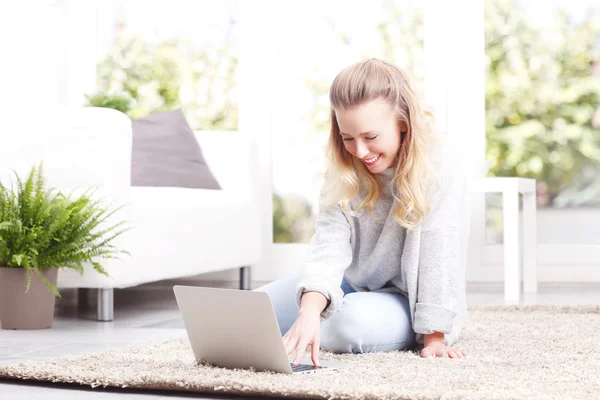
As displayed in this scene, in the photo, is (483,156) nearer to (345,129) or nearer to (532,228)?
(532,228)

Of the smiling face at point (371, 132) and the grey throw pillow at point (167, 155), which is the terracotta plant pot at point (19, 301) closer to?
the grey throw pillow at point (167, 155)

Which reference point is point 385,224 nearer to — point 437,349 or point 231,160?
point 437,349

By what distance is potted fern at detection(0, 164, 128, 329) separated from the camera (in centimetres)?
237

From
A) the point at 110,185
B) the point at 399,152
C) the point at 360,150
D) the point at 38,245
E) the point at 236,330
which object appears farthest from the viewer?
the point at 110,185

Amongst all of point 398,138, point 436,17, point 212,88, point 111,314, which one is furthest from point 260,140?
point 398,138

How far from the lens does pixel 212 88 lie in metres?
4.02

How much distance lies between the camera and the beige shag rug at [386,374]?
1325 millimetres

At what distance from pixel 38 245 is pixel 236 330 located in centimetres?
105

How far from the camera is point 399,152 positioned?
174 centimetres

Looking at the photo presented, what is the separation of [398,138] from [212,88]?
241cm

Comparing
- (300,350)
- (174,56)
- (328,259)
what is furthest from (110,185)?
(174,56)

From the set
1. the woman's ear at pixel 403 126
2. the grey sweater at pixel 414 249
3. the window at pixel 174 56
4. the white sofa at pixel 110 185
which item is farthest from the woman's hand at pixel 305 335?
the window at pixel 174 56

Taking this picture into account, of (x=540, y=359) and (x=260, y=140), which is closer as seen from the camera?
(x=540, y=359)

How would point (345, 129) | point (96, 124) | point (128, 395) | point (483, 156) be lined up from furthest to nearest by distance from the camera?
point (483, 156), point (96, 124), point (345, 129), point (128, 395)
